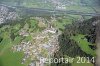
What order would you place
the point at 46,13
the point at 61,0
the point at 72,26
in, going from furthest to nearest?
the point at 61,0 → the point at 46,13 → the point at 72,26

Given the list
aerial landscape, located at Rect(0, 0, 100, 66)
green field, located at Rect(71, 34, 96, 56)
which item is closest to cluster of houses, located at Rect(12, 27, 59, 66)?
aerial landscape, located at Rect(0, 0, 100, 66)

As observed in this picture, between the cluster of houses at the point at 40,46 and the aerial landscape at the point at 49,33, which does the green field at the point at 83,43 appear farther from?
the cluster of houses at the point at 40,46

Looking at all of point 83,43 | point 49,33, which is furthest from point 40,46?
point 83,43

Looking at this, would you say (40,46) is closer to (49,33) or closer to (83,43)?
(49,33)

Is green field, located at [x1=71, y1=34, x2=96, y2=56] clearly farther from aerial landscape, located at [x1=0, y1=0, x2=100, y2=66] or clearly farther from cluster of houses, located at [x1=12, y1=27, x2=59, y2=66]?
cluster of houses, located at [x1=12, y1=27, x2=59, y2=66]

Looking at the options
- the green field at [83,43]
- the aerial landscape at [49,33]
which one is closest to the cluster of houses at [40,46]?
the aerial landscape at [49,33]

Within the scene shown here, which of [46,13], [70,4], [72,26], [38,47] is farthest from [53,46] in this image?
[70,4]

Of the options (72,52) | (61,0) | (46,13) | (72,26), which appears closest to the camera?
(72,52)

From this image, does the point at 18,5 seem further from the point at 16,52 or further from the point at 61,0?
the point at 16,52
